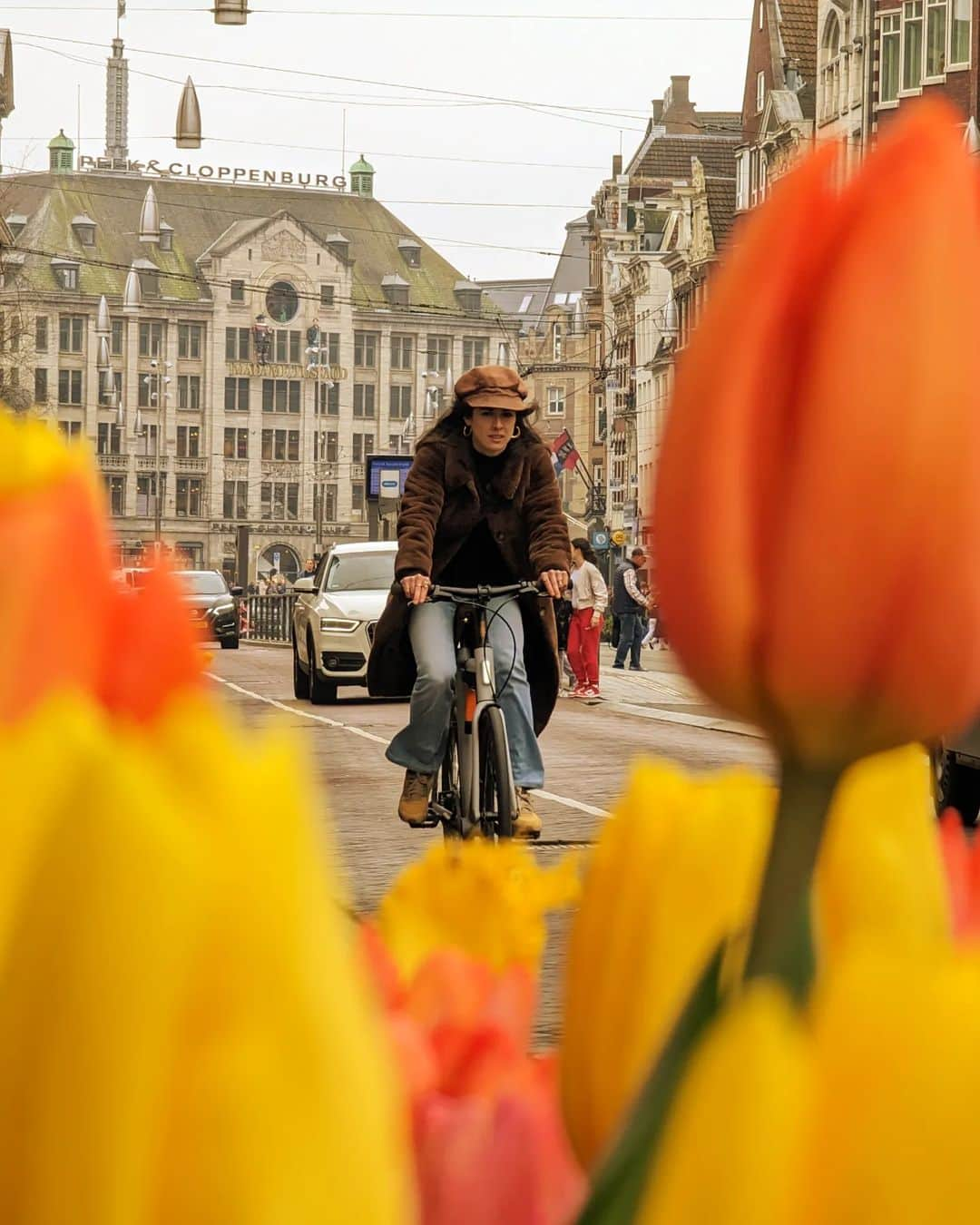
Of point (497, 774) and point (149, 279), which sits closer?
point (497, 774)

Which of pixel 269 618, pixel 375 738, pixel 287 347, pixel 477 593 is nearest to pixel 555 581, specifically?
pixel 477 593

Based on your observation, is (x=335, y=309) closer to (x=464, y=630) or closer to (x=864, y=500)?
(x=464, y=630)

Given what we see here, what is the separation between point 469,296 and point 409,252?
3335mm

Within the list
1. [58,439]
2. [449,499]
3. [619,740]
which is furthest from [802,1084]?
[619,740]

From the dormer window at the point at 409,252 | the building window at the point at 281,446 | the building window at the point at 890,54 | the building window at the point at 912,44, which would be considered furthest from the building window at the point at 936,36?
the dormer window at the point at 409,252

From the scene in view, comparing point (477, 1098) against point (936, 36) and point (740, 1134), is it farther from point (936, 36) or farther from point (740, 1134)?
point (936, 36)

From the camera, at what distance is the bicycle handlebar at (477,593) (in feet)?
19.2

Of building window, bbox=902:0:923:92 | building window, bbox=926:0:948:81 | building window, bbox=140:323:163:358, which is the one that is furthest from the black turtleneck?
building window, bbox=140:323:163:358

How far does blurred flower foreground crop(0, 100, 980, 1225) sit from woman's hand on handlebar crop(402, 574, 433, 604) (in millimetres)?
→ 5234

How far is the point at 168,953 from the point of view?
0.59 ft

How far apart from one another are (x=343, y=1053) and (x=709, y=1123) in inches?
1.3

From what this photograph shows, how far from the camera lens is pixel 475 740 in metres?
6.25

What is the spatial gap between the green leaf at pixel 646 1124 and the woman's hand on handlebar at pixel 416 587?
5.29 meters

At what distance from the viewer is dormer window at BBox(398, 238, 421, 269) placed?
92.0 meters
